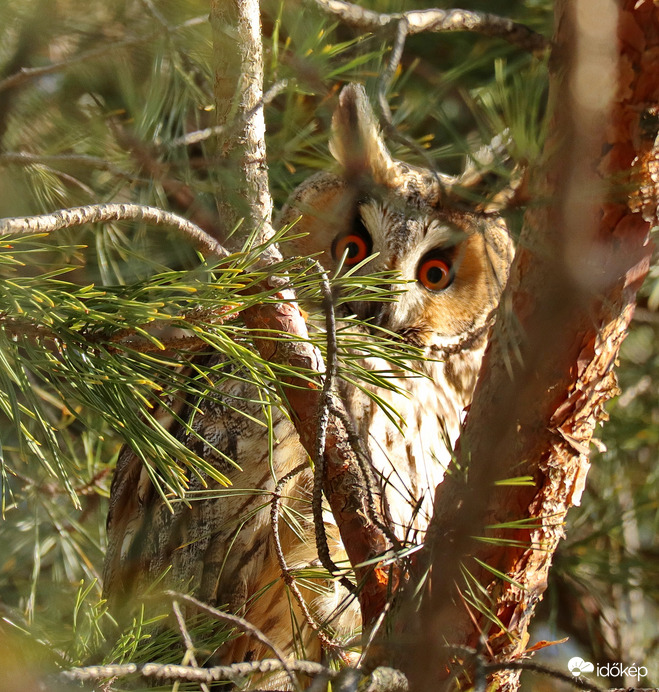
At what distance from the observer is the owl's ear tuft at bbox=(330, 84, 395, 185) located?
1.80 metres

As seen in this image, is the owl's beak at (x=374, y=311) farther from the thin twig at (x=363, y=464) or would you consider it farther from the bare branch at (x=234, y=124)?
the thin twig at (x=363, y=464)

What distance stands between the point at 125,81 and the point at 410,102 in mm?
671

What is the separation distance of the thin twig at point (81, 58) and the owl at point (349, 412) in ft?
1.30

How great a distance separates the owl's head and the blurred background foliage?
9 cm

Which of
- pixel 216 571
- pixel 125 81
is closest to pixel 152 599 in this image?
pixel 216 571

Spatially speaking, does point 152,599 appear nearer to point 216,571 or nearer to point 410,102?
point 216,571

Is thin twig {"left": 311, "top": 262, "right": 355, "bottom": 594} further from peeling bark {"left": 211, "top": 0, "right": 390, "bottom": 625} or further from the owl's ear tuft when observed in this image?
the owl's ear tuft

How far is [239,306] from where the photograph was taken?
974mm

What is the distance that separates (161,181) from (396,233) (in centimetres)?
55

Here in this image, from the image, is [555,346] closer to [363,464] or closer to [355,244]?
[363,464]

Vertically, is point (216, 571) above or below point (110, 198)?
below

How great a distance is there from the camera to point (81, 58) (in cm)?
165

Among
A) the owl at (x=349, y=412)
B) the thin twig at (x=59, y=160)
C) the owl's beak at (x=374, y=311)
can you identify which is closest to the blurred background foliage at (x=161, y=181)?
the thin twig at (x=59, y=160)

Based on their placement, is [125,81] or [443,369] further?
[443,369]
